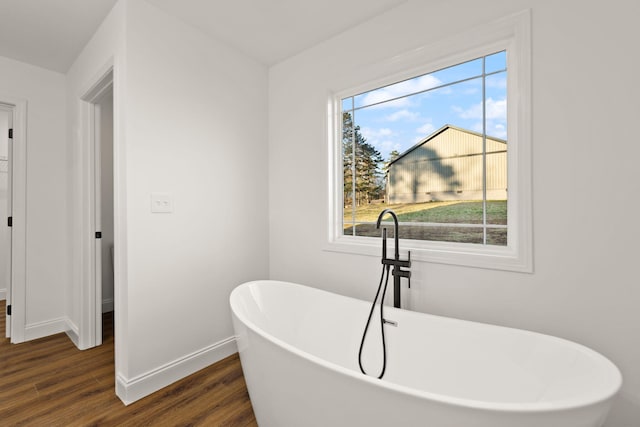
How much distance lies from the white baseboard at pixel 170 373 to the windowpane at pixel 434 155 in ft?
4.42

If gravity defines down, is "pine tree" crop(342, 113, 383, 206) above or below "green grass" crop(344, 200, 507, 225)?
above

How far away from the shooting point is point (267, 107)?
2648mm

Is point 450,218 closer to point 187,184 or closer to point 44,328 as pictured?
point 187,184

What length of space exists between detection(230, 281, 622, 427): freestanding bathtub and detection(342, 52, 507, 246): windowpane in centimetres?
59

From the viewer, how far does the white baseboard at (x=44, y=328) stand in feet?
8.53

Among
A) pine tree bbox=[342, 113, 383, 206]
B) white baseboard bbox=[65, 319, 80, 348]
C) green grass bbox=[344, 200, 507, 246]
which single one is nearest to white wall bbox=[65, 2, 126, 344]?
white baseboard bbox=[65, 319, 80, 348]

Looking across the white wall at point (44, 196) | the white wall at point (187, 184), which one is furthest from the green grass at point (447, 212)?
the white wall at point (44, 196)

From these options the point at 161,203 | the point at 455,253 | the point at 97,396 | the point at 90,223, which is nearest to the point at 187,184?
the point at 161,203

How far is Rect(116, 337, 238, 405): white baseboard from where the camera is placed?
5.71 ft

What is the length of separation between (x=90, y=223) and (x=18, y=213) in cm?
73

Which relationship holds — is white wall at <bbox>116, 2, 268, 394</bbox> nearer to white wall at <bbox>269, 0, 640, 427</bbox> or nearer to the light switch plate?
the light switch plate

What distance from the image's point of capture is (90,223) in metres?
2.42

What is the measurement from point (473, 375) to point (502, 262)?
0.56 metres

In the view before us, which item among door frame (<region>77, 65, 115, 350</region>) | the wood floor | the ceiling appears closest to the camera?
the wood floor
